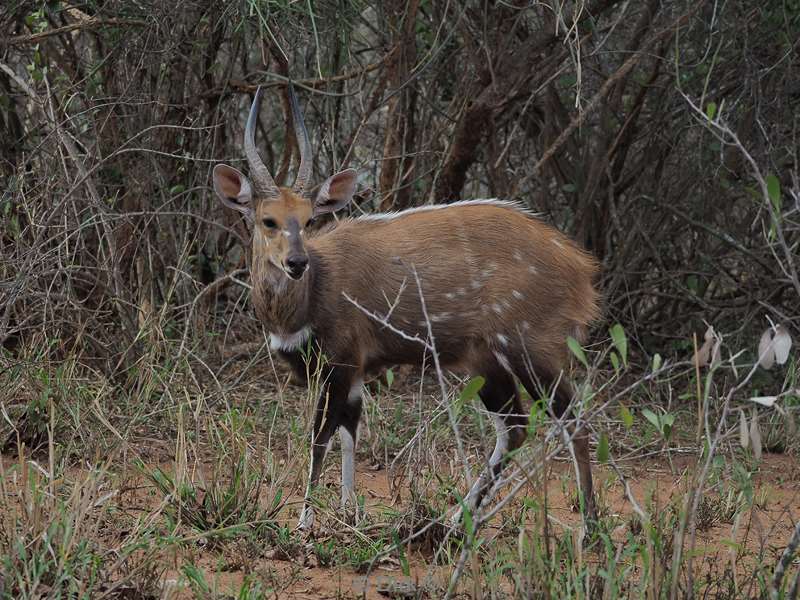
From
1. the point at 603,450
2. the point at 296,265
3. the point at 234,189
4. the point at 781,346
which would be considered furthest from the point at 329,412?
the point at 781,346

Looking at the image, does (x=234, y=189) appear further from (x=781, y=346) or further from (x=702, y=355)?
(x=781, y=346)

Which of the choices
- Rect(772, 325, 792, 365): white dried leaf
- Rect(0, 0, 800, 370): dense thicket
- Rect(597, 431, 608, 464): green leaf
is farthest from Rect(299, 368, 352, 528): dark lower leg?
Rect(772, 325, 792, 365): white dried leaf

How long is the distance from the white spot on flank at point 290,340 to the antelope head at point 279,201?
0.83 feet

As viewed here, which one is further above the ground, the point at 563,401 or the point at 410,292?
the point at 410,292

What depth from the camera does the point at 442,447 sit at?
5457 millimetres

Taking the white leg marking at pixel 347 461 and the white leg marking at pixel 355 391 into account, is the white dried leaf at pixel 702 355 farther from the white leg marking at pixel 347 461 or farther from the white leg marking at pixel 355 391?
the white leg marking at pixel 355 391

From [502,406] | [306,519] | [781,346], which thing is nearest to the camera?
[781,346]

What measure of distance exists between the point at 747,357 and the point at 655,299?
33.0 inches

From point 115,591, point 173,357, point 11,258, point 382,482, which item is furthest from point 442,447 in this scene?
point 115,591

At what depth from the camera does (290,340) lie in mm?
4848

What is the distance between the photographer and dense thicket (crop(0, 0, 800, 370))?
578 cm

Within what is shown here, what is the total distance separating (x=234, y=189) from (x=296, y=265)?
63 centimetres

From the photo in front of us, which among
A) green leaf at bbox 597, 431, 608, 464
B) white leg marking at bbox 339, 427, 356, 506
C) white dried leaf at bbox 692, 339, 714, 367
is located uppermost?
white dried leaf at bbox 692, 339, 714, 367

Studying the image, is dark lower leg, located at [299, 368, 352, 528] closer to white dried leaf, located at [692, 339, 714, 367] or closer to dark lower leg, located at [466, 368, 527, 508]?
dark lower leg, located at [466, 368, 527, 508]
